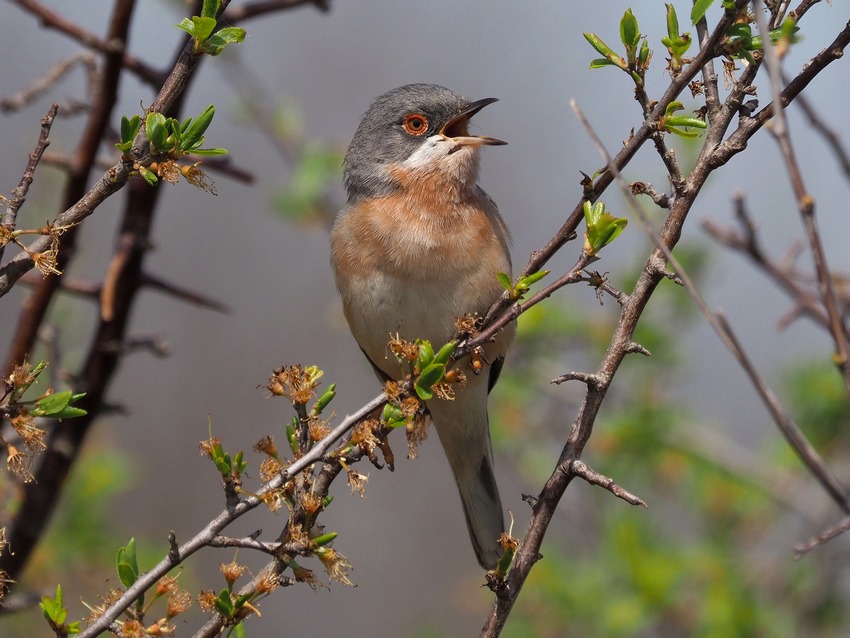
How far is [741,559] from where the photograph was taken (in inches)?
226

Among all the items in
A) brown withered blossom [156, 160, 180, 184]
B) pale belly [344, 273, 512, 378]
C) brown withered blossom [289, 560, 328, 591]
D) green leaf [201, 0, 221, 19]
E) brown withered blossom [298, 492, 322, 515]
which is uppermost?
pale belly [344, 273, 512, 378]

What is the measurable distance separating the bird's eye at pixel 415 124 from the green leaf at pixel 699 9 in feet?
8.13

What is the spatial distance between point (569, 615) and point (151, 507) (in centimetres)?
573

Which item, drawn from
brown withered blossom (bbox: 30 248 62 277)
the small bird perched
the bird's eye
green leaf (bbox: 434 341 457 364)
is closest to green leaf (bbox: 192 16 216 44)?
brown withered blossom (bbox: 30 248 62 277)

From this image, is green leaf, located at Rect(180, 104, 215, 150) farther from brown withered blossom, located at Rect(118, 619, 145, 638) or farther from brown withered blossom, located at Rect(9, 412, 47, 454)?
brown withered blossom, located at Rect(118, 619, 145, 638)

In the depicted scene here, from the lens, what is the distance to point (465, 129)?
4.89 metres

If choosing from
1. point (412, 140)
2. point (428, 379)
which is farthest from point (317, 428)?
point (412, 140)

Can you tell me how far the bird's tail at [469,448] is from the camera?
4582mm

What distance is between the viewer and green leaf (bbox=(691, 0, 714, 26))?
2.38m

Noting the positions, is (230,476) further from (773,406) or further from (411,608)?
(411,608)

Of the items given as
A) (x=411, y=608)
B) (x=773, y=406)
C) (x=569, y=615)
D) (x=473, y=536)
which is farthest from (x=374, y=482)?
(x=773, y=406)

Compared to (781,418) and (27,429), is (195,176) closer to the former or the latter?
(27,429)

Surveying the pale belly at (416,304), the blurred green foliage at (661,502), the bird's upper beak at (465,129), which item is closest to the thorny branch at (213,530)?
the pale belly at (416,304)

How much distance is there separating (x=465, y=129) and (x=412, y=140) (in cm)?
30
